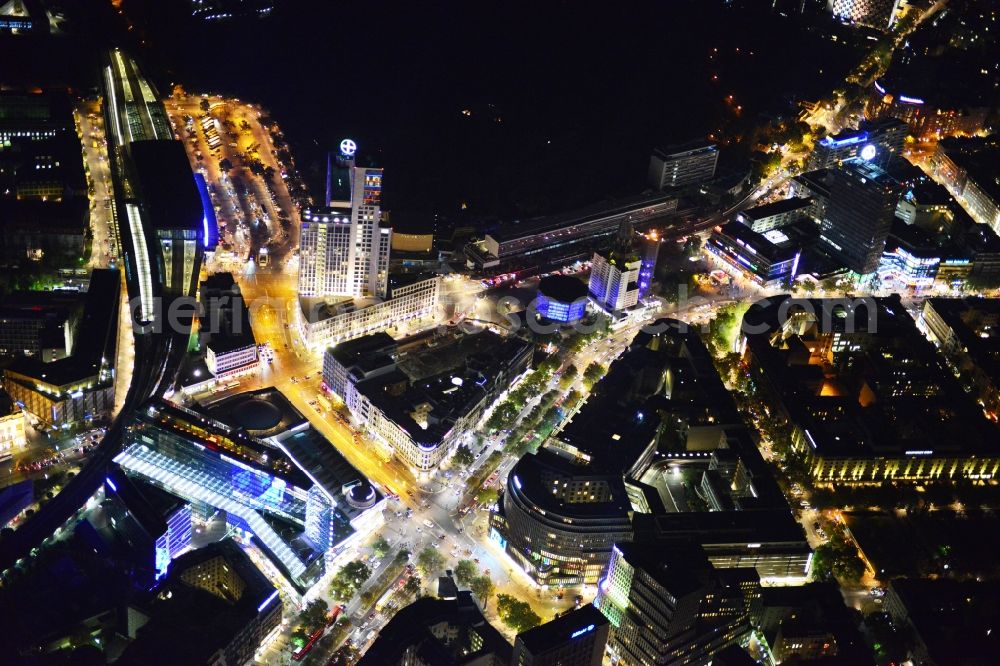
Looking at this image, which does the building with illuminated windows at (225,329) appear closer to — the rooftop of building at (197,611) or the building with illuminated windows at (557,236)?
the rooftop of building at (197,611)

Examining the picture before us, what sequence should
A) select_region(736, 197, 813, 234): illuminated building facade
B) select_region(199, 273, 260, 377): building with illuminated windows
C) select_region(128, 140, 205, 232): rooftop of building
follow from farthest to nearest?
select_region(736, 197, 813, 234): illuminated building facade
select_region(128, 140, 205, 232): rooftop of building
select_region(199, 273, 260, 377): building with illuminated windows

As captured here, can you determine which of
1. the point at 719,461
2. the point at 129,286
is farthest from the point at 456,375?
the point at 129,286

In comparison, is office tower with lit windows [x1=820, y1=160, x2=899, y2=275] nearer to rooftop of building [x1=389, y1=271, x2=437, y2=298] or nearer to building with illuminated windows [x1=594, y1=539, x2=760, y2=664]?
rooftop of building [x1=389, y1=271, x2=437, y2=298]

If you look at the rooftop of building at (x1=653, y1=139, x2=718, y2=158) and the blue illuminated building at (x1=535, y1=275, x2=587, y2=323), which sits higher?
the rooftop of building at (x1=653, y1=139, x2=718, y2=158)

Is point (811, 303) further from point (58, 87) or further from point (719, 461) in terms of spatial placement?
point (58, 87)

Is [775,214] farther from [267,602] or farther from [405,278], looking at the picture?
[267,602]

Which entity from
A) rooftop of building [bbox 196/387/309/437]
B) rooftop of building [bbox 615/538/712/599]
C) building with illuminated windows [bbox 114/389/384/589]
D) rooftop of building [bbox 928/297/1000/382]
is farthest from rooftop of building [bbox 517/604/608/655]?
rooftop of building [bbox 928/297/1000/382]
